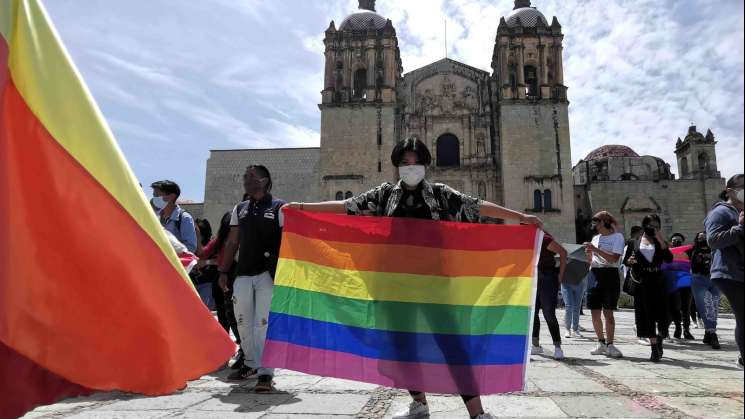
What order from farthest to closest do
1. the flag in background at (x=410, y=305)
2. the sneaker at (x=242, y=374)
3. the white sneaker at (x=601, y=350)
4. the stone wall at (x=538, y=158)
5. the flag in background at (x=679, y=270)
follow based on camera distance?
the stone wall at (x=538, y=158)
the flag in background at (x=679, y=270)
the white sneaker at (x=601, y=350)
the sneaker at (x=242, y=374)
the flag in background at (x=410, y=305)

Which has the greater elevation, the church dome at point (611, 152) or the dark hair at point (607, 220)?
the church dome at point (611, 152)

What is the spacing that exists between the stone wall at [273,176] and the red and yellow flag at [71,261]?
104 feet

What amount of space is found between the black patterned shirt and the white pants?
1.36 metres

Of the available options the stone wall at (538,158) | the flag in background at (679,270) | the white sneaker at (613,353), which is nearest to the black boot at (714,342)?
the flag in background at (679,270)

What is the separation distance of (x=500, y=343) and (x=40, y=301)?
2207 millimetres

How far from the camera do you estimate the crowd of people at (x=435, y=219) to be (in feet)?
9.89

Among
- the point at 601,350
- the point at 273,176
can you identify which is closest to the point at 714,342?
the point at 601,350

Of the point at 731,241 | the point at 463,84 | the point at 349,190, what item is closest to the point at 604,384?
the point at 731,241

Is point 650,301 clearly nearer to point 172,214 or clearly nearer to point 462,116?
point 172,214

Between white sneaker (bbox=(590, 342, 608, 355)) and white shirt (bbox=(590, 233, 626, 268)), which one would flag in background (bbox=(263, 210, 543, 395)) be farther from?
white sneaker (bbox=(590, 342, 608, 355))

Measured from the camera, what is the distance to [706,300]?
6855mm

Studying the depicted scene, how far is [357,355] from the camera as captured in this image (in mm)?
2857

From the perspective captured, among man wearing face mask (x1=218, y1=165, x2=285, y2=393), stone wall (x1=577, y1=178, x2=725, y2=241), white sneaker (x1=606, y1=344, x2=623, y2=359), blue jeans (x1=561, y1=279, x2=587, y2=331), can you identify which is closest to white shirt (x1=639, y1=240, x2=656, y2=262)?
white sneaker (x1=606, y1=344, x2=623, y2=359)

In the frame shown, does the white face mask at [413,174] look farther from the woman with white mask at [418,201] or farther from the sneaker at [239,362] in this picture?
the sneaker at [239,362]
